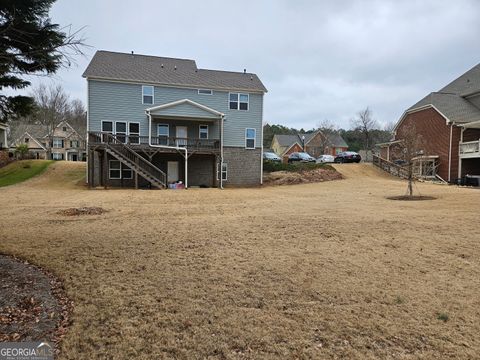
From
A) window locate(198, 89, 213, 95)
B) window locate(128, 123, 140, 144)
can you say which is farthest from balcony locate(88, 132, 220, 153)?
window locate(198, 89, 213, 95)

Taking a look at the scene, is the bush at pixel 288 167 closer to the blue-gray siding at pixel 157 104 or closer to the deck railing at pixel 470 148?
the blue-gray siding at pixel 157 104

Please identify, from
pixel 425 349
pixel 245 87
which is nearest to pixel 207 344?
pixel 425 349

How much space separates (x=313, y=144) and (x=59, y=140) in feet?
163

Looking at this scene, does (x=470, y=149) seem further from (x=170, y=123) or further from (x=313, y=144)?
(x=313, y=144)

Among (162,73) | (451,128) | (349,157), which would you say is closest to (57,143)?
(162,73)

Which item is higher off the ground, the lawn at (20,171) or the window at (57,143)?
the window at (57,143)

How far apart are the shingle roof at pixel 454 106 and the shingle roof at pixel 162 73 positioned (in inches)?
627

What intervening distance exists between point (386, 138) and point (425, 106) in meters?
41.3

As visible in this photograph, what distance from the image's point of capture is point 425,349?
3.07m

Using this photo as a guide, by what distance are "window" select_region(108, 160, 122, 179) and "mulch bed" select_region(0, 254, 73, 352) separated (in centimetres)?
1917

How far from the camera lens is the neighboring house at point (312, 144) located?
6619 centimetres

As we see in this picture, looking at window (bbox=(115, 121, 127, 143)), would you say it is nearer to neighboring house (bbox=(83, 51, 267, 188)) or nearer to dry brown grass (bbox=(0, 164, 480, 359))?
neighboring house (bbox=(83, 51, 267, 188))

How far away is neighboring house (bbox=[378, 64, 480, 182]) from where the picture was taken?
86.0 feet

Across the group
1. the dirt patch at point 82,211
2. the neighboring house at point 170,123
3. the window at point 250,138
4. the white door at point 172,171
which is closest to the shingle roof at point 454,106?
the neighboring house at point 170,123
